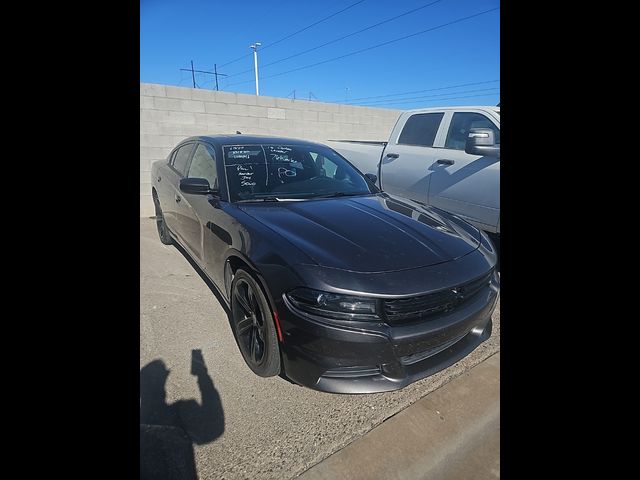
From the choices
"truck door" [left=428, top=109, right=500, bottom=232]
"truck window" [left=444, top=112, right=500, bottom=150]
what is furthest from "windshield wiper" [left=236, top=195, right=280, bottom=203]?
"truck window" [left=444, top=112, right=500, bottom=150]

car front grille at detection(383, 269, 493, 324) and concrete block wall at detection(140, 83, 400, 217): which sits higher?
concrete block wall at detection(140, 83, 400, 217)

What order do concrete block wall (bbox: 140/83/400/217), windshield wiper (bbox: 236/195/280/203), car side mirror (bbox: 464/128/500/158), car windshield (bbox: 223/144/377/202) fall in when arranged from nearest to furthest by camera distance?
windshield wiper (bbox: 236/195/280/203) < car windshield (bbox: 223/144/377/202) < car side mirror (bbox: 464/128/500/158) < concrete block wall (bbox: 140/83/400/217)

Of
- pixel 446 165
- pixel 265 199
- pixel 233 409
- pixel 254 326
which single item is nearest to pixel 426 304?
pixel 254 326

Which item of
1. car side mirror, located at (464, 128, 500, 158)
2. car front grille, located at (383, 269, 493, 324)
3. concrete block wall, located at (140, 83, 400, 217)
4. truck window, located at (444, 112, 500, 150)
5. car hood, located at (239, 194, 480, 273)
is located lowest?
car front grille, located at (383, 269, 493, 324)

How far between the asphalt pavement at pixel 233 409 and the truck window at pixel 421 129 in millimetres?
3039

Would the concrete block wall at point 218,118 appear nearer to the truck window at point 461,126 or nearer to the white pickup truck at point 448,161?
the white pickup truck at point 448,161

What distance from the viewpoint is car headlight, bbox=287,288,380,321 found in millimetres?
1695

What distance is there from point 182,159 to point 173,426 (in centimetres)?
300

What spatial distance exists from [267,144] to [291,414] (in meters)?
2.31

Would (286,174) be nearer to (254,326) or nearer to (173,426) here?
(254,326)

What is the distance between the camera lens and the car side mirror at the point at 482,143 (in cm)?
376

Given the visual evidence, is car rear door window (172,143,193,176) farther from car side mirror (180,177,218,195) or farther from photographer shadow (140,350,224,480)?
photographer shadow (140,350,224,480)

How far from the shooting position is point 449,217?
276 cm

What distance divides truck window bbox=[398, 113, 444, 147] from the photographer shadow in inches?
165
